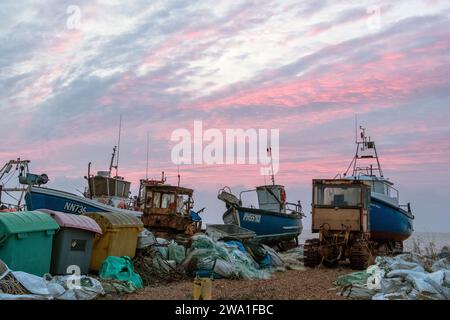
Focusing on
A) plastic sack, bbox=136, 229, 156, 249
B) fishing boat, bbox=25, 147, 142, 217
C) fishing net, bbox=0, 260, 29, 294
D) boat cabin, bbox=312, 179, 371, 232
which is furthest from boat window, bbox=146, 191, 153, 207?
fishing net, bbox=0, 260, 29, 294

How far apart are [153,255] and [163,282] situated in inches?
63.4

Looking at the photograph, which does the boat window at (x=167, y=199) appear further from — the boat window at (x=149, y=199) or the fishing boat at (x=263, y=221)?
the fishing boat at (x=263, y=221)

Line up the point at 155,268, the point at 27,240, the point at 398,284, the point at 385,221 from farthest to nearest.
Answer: the point at 385,221, the point at 155,268, the point at 27,240, the point at 398,284

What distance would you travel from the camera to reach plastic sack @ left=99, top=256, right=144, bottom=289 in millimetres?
10312

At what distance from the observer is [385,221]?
21141mm

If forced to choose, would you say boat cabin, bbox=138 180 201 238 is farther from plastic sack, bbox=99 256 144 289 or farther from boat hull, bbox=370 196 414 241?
boat hull, bbox=370 196 414 241

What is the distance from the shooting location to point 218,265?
12125 mm

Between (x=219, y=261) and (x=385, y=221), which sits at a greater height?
(x=385, y=221)

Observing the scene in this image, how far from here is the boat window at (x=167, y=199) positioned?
59.2ft

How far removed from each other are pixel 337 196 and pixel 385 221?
5763mm

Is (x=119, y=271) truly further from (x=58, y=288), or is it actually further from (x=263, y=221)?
(x=263, y=221)

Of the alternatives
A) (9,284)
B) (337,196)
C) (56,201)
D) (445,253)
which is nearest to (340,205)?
(337,196)

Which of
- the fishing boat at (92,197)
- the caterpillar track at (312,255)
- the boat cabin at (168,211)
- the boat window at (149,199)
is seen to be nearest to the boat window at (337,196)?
the caterpillar track at (312,255)

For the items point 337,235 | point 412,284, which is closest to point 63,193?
point 337,235
